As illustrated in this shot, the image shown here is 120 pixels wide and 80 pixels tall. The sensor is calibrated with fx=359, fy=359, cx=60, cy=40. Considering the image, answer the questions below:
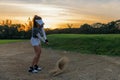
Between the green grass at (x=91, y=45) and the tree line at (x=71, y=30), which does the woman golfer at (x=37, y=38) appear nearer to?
the green grass at (x=91, y=45)

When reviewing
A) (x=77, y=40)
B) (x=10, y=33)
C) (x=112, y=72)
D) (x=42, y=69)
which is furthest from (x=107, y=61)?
(x=10, y=33)

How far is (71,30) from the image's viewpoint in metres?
26.6

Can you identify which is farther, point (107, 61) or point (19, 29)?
point (19, 29)

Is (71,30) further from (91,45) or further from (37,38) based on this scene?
(37,38)

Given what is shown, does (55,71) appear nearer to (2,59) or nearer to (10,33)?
(2,59)

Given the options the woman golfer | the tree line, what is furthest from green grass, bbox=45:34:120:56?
the tree line

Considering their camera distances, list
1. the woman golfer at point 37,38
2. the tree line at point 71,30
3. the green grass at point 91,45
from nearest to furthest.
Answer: the woman golfer at point 37,38, the green grass at point 91,45, the tree line at point 71,30

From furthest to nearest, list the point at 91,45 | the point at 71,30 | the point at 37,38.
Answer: the point at 71,30 → the point at 91,45 → the point at 37,38

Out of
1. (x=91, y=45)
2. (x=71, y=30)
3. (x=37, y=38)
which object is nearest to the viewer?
(x=37, y=38)

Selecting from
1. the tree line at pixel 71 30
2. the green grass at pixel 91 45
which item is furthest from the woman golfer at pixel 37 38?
the tree line at pixel 71 30

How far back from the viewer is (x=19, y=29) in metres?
32.1

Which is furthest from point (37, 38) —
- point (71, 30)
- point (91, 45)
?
point (71, 30)

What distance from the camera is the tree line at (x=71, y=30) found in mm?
23445

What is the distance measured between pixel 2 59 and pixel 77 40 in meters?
5.21
